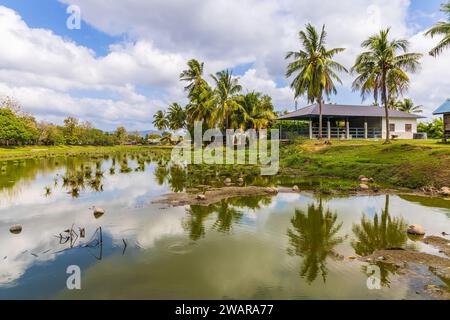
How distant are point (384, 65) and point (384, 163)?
9708 mm

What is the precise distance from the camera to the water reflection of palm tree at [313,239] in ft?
21.6

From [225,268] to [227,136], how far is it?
37.2 metres

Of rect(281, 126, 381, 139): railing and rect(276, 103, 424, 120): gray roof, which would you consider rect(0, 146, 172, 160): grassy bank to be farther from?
rect(276, 103, 424, 120): gray roof

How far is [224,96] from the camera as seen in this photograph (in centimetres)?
3938

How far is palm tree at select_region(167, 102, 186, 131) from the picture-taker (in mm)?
64125

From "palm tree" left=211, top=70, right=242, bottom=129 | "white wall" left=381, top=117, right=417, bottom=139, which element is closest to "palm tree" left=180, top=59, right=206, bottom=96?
"palm tree" left=211, top=70, right=242, bottom=129

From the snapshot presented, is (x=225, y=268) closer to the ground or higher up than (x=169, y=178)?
closer to the ground

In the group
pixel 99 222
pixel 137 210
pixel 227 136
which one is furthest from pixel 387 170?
pixel 227 136

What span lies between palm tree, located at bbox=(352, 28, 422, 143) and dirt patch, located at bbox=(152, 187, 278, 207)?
51.6 feet

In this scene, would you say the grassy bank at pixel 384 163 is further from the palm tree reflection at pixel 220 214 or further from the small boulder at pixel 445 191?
the palm tree reflection at pixel 220 214

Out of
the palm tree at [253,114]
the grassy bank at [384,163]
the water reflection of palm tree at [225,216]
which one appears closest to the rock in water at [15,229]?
the water reflection of palm tree at [225,216]
